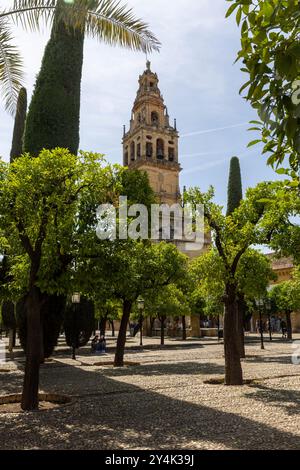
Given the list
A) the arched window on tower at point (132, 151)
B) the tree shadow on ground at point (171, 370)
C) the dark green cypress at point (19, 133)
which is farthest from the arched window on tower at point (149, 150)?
the tree shadow on ground at point (171, 370)

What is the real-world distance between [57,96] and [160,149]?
5082 centimetres

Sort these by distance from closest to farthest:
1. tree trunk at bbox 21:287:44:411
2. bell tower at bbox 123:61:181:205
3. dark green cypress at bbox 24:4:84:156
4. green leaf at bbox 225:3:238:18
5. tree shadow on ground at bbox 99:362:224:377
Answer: green leaf at bbox 225:3:238:18, tree trunk at bbox 21:287:44:411, tree shadow on ground at bbox 99:362:224:377, dark green cypress at bbox 24:4:84:156, bell tower at bbox 123:61:181:205

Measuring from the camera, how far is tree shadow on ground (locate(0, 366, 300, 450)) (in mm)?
7043

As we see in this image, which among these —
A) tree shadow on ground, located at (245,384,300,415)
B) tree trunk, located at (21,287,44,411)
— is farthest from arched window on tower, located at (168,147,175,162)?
tree trunk, located at (21,287,44,411)

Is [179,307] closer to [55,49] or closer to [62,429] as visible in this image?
[55,49]

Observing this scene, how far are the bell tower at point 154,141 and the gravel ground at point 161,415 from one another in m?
53.5

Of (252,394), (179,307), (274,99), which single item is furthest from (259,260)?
(179,307)

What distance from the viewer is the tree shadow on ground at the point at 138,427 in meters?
7.04

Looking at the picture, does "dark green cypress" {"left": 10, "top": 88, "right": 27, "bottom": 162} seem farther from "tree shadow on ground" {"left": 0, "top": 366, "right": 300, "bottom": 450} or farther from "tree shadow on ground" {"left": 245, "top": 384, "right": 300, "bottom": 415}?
"tree shadow on ground" {"left": 245, "top": 384, "right": 300, "bottom": 415}

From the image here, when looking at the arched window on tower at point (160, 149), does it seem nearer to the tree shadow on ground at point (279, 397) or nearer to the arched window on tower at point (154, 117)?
the arched window on tower at point (154, 117)

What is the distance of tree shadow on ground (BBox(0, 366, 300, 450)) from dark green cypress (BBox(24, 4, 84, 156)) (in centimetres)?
1165

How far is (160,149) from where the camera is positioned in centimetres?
6906

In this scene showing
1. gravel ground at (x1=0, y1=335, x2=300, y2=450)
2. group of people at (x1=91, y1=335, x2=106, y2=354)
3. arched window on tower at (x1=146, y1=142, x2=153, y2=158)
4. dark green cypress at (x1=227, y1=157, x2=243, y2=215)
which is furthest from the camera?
arched window on tower at (x1=146, y1=142, x2=153, y2=158)

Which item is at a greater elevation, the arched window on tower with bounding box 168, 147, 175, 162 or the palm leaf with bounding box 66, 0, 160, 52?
the arched window on tower with bounding box 168, 147, 175, 162
